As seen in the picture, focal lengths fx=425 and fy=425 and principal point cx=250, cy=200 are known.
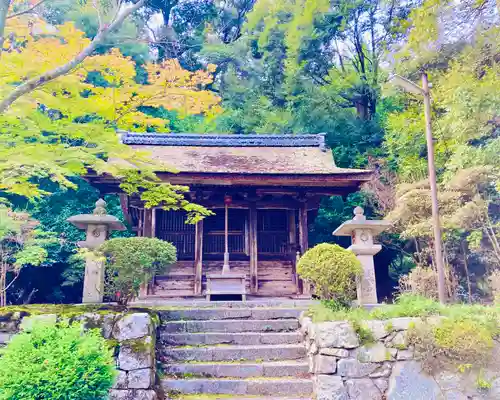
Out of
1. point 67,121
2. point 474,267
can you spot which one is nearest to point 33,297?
point 67,121

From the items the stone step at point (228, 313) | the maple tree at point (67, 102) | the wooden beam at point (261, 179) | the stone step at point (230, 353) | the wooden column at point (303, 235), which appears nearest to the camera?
the maple tree at point (67, 102)

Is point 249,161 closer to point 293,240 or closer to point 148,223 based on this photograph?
point 293,240

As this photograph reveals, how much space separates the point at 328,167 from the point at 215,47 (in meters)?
12.3

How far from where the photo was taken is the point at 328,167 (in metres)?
10.8

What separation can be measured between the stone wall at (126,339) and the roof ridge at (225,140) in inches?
285

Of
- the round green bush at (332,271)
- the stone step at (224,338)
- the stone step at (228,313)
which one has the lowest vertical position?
the stone step at (224,338)

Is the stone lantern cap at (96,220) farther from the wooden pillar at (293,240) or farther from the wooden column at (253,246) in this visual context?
the wooden pillar at (293,240)

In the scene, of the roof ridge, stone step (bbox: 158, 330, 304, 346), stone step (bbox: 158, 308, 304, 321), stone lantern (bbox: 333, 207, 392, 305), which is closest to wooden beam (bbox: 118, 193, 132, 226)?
the roof ridge

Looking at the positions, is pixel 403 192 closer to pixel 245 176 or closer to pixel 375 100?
pixel 245 176

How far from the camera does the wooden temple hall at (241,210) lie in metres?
10.1

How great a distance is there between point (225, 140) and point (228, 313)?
6768 millimetres

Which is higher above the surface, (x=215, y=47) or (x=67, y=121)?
(x=215, y=47)

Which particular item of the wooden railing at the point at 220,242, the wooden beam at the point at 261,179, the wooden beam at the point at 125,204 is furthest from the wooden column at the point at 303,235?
the wooden beam at the point at 125,204

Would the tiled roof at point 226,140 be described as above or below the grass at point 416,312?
above
